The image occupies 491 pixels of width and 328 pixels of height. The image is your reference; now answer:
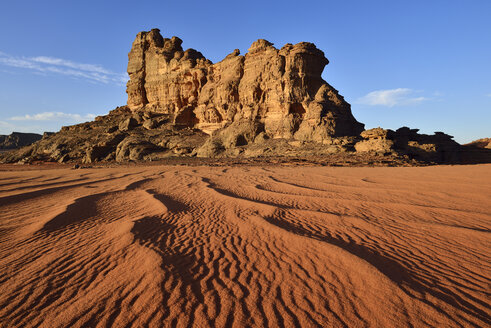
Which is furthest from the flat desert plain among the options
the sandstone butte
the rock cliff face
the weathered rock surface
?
the rock cliff face

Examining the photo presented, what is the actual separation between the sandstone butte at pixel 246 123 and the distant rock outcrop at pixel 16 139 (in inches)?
1595

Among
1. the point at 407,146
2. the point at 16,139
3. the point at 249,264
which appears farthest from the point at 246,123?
the point at 16,139

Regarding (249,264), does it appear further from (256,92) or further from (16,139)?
(16,139)

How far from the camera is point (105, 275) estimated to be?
231 cm

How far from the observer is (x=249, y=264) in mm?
2541

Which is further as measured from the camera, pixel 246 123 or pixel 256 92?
pixel 256 92

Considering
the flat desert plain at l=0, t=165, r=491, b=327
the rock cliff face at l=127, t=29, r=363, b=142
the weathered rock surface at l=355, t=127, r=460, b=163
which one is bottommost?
the flat desert plain at l=0, t=165, r=491, b=327

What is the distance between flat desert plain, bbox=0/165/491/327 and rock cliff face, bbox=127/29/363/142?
58.0ft

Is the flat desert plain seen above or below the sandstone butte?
below

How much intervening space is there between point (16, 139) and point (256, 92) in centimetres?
7381

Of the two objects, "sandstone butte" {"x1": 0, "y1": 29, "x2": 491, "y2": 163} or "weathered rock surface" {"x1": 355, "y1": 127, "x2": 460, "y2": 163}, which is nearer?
"weathered rock surface" {"x1": 355, "y1": 127, "x2": 460, "y2": 163}

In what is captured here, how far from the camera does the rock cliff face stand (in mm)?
22500

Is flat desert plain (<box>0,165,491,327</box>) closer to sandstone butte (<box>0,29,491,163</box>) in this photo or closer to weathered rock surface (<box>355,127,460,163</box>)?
weathered rock surface (<box>355,127,460,163</box>)

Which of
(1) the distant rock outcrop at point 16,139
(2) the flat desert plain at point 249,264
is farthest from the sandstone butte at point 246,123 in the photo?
(1) the distant rock outcrop at point 16,139
